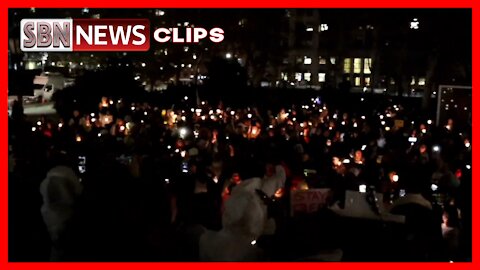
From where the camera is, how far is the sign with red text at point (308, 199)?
7.07 meters

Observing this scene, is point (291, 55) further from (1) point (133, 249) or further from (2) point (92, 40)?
(1) point (133, 249)

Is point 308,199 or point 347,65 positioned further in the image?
point 347,65

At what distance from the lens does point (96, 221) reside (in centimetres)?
541

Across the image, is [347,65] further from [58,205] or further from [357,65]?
[58,205]

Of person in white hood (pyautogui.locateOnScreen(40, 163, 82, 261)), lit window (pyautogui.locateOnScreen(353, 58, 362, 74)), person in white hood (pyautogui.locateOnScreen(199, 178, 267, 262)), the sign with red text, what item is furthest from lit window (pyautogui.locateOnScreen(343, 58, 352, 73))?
person in white hood (pyautogui.locateOnScreen(199, 178, 267, 262))

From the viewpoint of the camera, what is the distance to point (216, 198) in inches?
285

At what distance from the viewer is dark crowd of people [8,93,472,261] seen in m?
5.32

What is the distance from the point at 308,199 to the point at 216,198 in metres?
1.05

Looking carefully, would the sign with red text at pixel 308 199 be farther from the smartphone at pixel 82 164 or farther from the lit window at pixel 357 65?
the lit window at pixel 357 65

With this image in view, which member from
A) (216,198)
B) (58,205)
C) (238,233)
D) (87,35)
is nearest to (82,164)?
(87,35)

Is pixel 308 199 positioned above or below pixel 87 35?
below

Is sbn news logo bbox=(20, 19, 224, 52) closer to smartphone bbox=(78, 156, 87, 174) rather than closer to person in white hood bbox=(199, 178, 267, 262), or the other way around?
smartphone bbox=(78, 156, 87, 174)

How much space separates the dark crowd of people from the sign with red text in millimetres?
182

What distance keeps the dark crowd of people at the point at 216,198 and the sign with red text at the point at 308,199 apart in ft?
0.60
